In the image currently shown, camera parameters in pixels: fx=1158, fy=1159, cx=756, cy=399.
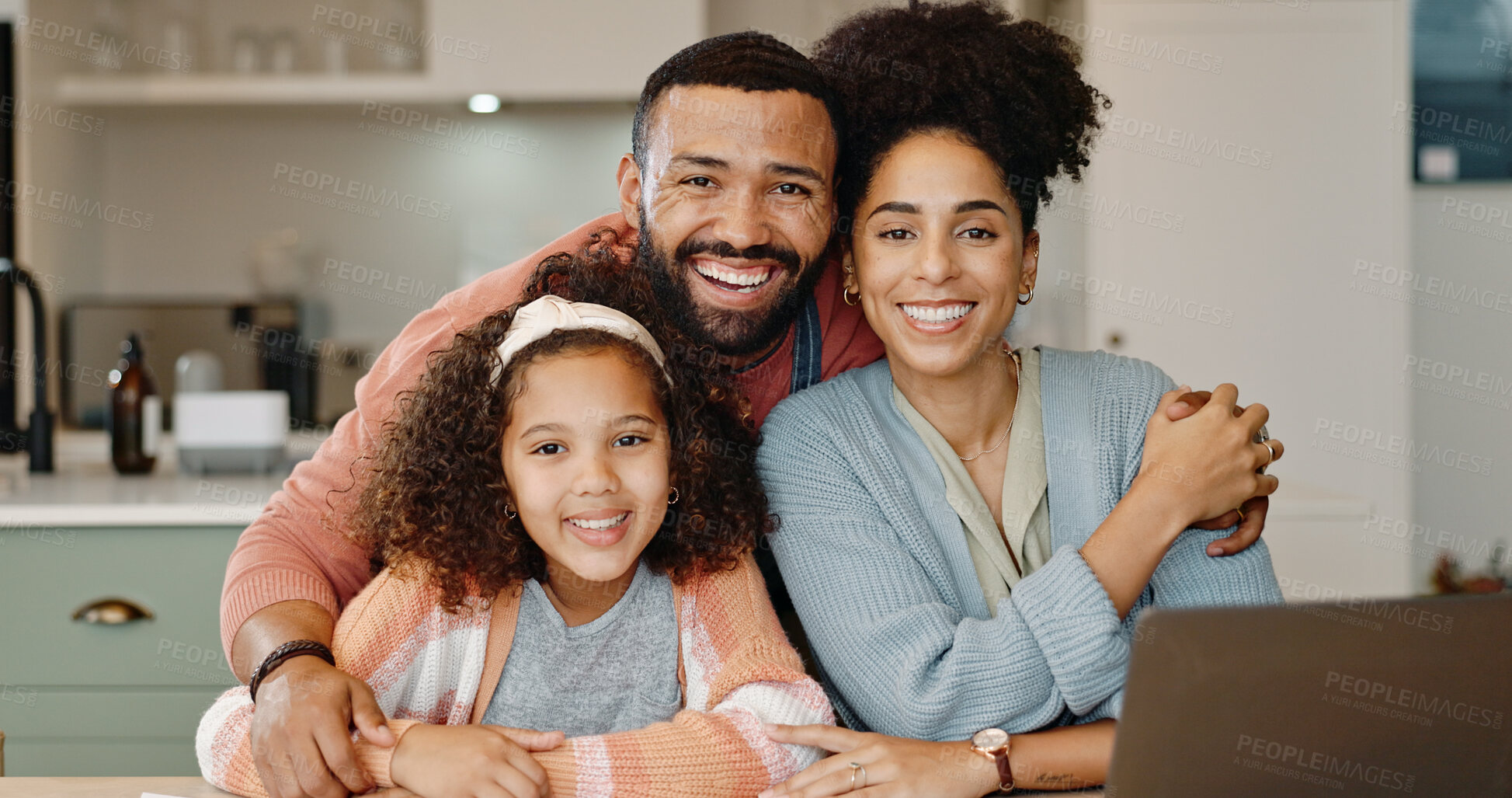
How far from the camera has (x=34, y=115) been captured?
305 cm

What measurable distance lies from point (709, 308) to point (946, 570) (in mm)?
368

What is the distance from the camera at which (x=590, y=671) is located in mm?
1141

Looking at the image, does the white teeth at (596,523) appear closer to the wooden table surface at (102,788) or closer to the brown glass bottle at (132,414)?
the wooden table surface at (102,788)

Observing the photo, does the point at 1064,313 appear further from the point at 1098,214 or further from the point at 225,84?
the point at 225,84

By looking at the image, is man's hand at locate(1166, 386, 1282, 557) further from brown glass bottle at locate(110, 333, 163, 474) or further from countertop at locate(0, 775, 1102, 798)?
brown glass bottle at locate(110, 333, 163, 474)

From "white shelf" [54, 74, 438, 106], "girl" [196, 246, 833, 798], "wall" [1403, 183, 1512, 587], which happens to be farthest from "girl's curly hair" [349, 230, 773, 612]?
"wall" [1403, 183, 1512, 587]

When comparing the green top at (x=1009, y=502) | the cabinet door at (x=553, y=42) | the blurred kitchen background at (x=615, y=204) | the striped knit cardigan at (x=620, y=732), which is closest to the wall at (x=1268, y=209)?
the blurred kitchen background at (x=615, y=204)

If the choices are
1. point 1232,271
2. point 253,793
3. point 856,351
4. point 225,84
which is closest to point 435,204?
point 225,84

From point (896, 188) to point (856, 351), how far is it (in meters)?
0.25

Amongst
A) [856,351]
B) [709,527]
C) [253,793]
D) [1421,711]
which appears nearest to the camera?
[1421,711]

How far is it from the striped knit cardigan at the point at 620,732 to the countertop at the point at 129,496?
0.98m

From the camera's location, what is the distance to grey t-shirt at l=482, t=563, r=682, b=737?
112 centimetres

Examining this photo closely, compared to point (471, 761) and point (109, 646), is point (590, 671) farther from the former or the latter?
point (109, 646)

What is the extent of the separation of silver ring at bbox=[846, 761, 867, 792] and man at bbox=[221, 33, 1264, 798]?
46 centimetres
